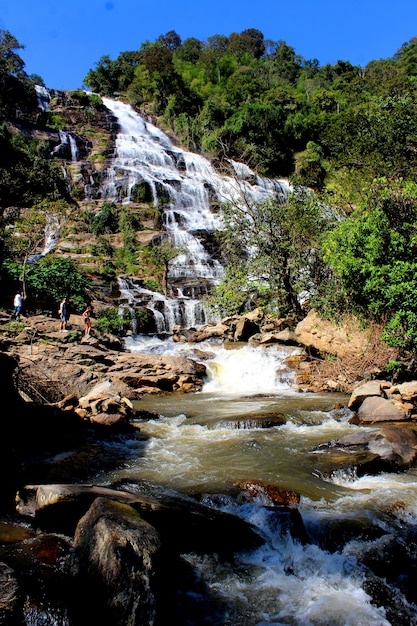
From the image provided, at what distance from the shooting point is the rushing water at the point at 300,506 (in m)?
3.60

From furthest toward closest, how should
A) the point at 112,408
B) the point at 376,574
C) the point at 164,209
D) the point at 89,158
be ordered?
1. the point at 89,158
2. the point at 164,209
3. the point at 112,408
4. the point at 376,574

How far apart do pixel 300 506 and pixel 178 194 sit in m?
32.3

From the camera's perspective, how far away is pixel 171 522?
424cm

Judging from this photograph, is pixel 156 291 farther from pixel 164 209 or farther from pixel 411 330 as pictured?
pixel 411 330

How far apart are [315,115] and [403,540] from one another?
57480 mm

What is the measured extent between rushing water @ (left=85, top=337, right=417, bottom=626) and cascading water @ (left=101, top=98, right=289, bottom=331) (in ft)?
42.4

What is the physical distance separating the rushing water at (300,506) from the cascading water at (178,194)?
12.9 metres

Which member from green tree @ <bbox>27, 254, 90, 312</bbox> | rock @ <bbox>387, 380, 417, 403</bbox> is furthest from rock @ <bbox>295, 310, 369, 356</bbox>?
green tree @ <bbox>27, 254, 90, 312</bbox>

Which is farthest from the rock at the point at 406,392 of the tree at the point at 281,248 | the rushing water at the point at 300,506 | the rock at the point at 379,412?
the tree at the point at 281,248

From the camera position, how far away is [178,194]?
3488cm

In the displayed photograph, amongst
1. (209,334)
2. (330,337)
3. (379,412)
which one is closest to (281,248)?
(330,337)

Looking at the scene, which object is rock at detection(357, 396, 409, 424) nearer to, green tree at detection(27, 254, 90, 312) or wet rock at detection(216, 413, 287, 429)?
wet rock at detection(216, 413, 287, 429)

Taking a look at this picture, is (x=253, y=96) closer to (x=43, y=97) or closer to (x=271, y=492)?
(x=43, y=97)

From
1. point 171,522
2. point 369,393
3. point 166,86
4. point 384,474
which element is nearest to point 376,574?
point 171,522
